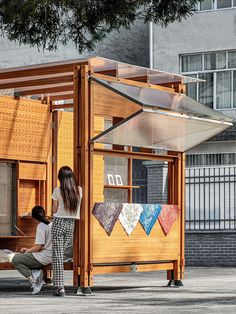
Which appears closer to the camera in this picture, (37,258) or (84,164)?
(84,164)

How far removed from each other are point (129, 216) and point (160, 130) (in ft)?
4.85

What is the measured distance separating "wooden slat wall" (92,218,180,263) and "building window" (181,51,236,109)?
1305cm

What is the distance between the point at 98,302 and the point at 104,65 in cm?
411

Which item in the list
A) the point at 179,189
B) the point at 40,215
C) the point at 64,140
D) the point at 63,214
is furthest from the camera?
the point at 64,140

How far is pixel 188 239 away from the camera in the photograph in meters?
27.7

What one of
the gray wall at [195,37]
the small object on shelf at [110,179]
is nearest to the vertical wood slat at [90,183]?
the small object on shelf at [110,179]

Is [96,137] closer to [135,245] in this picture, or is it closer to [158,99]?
[158,99]

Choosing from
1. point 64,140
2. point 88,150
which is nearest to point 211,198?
point 64,140

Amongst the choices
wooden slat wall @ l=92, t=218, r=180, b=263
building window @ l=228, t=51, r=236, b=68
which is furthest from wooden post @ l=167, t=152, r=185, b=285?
building window @ l=228, t=51, r=236, b=68

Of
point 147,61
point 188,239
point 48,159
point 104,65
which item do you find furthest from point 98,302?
point 147,61

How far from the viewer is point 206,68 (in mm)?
30891

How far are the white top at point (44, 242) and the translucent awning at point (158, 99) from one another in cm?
236

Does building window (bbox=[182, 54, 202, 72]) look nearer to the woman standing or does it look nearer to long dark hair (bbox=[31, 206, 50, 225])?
long dark hair (bbox=[31, 206, 50, 225])

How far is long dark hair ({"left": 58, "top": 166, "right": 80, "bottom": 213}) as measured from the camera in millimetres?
15820
